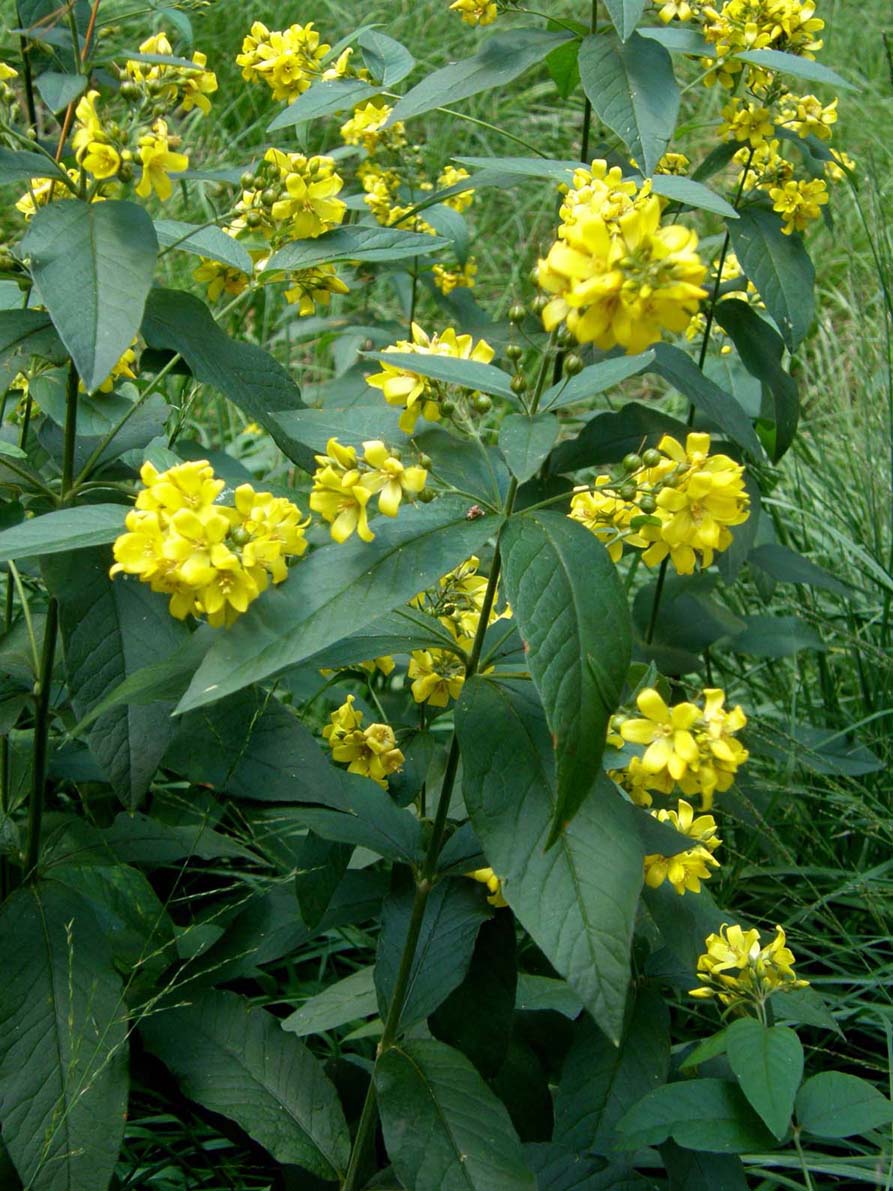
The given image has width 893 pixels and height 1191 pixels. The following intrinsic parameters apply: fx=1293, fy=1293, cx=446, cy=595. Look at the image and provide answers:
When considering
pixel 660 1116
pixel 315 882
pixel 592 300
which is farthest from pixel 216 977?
pixel 592 300

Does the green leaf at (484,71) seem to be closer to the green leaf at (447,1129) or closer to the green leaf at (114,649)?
the green leaf at (114,649)

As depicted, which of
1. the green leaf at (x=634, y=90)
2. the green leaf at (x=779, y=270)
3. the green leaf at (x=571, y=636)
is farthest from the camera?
the green leaf at (x=779, y=270)

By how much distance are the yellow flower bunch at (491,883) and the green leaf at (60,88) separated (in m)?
0.97

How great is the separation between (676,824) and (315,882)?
45 cm

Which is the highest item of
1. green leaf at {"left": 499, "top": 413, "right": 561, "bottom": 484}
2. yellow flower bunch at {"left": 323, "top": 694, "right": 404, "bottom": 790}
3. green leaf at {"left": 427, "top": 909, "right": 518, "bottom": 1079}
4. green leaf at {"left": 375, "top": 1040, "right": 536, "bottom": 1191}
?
green leaf at {"left": 499, "top": 413, "right": 561, "bottom": 484}

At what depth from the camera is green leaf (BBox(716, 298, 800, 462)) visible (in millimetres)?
2197

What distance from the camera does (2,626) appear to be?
208 cm

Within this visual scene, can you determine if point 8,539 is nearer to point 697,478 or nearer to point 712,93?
point 697,478

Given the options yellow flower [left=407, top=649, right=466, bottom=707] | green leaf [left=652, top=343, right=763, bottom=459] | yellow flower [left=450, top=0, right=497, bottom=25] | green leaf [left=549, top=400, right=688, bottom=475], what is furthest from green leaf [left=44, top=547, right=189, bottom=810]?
yellow flower [left=450, top=0, right=497, bottom=25]

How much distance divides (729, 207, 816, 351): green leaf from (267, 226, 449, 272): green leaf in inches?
29.0

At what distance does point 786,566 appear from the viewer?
98.4 inches

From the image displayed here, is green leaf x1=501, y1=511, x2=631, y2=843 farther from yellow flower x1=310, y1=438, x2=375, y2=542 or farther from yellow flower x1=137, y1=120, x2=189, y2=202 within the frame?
yellow flower x1=137, y1=120, x2=189, y2=202

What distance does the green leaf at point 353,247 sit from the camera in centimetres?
152

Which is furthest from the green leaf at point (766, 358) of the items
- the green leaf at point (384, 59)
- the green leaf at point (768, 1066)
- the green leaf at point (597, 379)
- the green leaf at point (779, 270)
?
the green leaf at point (768, 1066)
